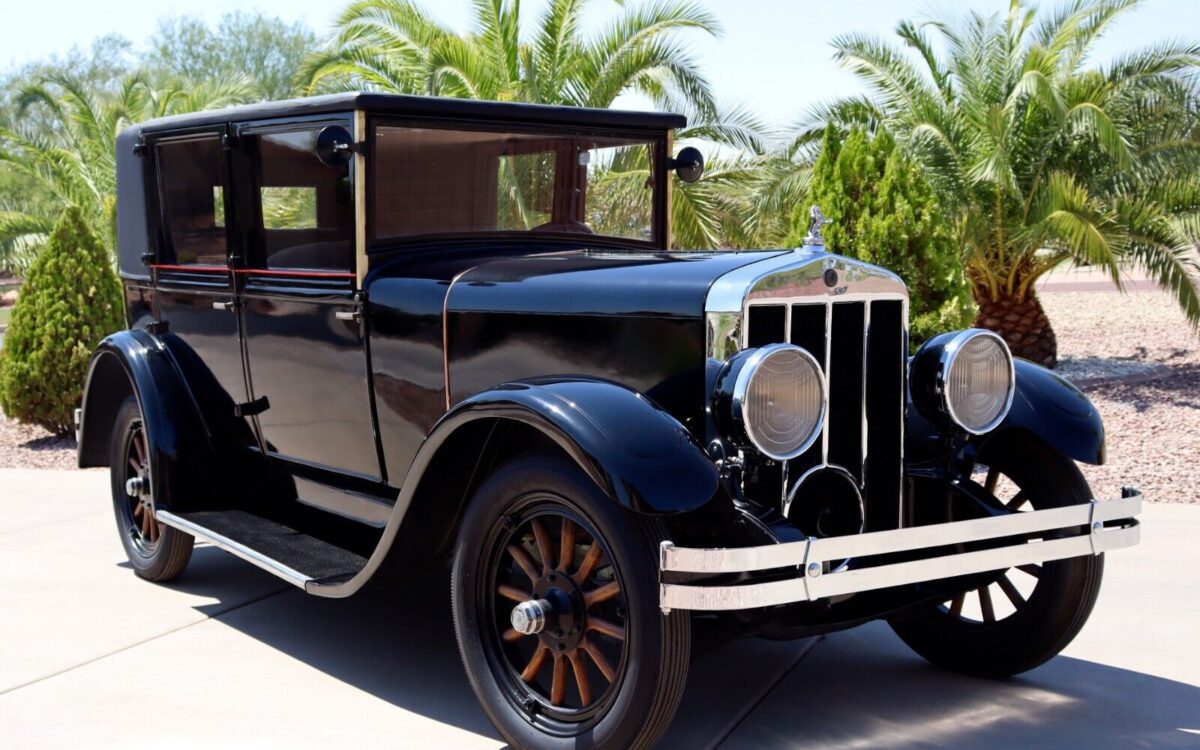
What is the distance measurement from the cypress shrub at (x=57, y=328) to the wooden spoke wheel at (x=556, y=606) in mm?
6587

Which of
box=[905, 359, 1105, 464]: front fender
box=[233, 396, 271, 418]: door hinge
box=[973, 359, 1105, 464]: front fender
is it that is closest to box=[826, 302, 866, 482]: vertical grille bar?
box=[905, 359, 1105, 464]: front fender

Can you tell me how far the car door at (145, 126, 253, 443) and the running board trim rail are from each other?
1.30 feet

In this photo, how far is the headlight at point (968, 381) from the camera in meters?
3.47

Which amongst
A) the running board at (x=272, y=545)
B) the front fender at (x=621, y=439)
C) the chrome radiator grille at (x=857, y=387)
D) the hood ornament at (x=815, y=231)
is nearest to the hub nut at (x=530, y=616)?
the front fender at (x=621, y=439)

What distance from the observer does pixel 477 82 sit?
11297 mm

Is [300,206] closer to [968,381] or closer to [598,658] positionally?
[598,658]

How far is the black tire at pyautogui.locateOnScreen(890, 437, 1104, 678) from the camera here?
3602 mm

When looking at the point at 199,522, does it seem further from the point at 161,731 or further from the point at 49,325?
the point at 49,325

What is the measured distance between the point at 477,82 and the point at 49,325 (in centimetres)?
419

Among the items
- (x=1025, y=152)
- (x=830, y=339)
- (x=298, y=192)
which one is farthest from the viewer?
(x=1025, y=152)

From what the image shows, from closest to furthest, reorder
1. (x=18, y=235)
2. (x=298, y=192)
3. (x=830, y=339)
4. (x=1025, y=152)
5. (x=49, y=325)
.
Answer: (x=830, y=339)
(x=298, y=192)
(x=49, y=325)
(x=1025, y=152)
(x=18, y=235)

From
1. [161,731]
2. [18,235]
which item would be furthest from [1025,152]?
[18,235]

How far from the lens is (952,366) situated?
11.4 ft

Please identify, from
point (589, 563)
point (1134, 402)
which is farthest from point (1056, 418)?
point (1134, 402)
